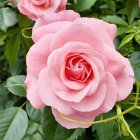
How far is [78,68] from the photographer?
0.51 meters

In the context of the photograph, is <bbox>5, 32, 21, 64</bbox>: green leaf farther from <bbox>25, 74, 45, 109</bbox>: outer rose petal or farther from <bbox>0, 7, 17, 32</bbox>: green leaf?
<bbox>25, 74, 45, 109</bbox>: outer rose petal

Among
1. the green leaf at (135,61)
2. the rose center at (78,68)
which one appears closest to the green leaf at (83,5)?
the green leaf at (135,61)

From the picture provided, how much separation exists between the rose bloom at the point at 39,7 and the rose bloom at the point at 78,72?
6.3 inches

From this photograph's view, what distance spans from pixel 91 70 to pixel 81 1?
25cm

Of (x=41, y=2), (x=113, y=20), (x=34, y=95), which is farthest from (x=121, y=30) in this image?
(x=34, y=95)

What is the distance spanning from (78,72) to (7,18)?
12.7 inches

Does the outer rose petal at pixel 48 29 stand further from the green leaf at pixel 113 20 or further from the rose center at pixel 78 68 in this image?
the green leaf at pixel 113 20

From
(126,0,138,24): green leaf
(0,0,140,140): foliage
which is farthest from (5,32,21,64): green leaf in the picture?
(126,0,138,24): green leaf

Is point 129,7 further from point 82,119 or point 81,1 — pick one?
point 82,119

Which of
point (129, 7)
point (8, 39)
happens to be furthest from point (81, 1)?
point (8, 39)

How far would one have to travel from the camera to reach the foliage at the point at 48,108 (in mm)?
595

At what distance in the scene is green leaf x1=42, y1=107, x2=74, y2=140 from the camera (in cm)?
59

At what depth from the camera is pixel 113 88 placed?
502 millimetres

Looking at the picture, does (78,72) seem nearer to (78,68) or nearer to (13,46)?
(78,68)
